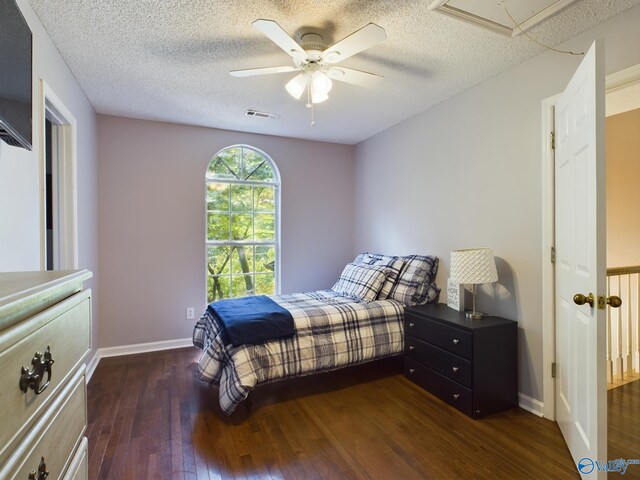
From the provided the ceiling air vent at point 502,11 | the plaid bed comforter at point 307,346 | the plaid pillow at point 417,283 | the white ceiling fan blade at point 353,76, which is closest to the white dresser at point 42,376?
the plaid bed comforter at point 307,346

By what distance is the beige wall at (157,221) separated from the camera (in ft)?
11.4

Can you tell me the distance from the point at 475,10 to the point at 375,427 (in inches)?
100

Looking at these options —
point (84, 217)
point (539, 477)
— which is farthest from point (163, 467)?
point (84, 217)

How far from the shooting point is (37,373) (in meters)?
0.66

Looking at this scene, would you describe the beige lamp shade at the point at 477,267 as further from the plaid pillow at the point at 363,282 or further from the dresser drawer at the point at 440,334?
the plaid pillow at the point at 363,282

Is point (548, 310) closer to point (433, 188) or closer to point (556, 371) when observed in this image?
point (556, 371)

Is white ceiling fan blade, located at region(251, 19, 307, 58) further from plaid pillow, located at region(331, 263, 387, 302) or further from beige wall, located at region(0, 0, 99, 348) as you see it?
plaid pillow, located at region(331, 263, 387, 302)

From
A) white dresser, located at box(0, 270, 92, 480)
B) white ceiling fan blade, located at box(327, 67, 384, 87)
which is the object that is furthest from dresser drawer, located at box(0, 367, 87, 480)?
white ceiling fan blade, located at box(327, 67, 384, 87)

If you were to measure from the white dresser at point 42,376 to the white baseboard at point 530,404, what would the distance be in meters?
2.58

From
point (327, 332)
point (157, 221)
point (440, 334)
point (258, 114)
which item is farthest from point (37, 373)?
point (157, 221)

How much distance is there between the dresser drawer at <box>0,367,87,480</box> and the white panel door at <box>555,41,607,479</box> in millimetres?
1919

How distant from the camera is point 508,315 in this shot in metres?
2.50

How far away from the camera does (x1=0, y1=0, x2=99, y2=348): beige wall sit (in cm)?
150

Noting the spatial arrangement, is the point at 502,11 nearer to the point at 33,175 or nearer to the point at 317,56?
the point at 317,56
